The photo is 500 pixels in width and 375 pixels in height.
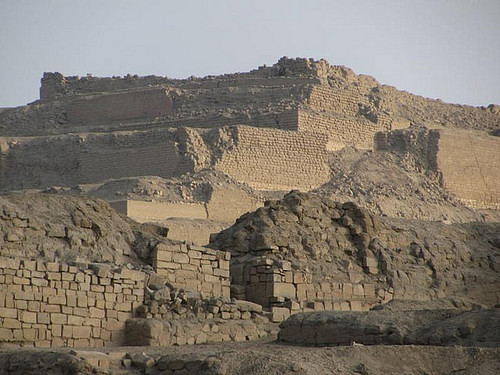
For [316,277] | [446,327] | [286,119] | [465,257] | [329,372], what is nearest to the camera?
[329,372]

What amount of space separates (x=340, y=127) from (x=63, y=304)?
29.6 metres

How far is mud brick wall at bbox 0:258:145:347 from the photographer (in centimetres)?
1399

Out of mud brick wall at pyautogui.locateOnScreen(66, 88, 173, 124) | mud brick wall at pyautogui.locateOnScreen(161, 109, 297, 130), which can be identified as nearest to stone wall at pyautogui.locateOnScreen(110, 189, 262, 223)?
mud brick wall at pyautogui.locateOnScreen(161, 109, 297, 130)

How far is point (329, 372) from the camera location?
1162cm

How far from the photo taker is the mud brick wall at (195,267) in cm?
1614

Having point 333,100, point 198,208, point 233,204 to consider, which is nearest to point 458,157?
point 333,100

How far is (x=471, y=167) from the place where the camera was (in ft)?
148

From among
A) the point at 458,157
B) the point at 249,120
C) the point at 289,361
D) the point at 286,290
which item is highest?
the point at 249,120

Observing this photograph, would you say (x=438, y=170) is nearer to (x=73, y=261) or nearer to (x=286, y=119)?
(x=286, y=119)

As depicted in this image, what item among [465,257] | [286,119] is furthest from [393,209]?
[465,257]

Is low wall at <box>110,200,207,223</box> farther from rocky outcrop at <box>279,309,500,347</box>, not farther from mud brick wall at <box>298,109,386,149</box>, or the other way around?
rocky outcrop at <box>279,309,500,347</box>

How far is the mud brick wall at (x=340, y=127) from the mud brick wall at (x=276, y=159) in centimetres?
76

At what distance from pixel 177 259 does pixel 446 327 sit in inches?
173

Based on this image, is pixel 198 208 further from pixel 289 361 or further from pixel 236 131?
pixel 289 361
